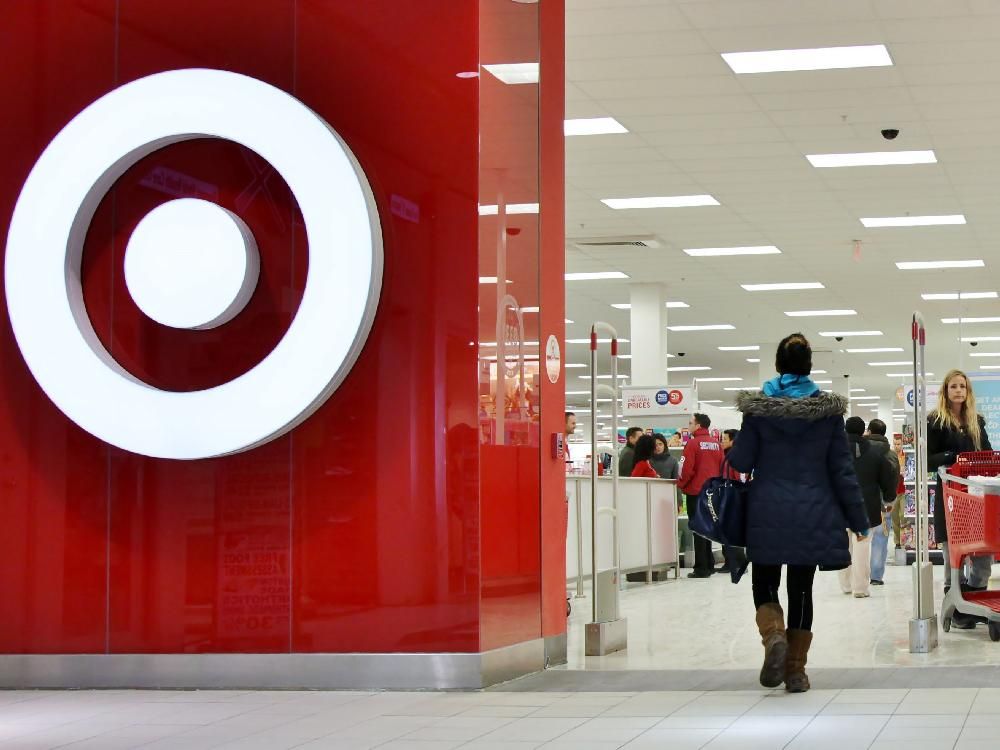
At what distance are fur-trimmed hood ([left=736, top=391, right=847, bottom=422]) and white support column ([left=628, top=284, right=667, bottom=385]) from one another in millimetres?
14783

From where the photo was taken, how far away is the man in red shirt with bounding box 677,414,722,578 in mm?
12805

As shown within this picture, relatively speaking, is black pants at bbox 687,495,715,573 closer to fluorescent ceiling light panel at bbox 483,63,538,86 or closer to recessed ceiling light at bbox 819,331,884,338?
fluorescent ceiling light panel at bbox 483,63,538,86

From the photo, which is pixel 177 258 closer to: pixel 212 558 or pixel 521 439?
pixel 212 558

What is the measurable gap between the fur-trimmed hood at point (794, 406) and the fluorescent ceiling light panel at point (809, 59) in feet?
15.6

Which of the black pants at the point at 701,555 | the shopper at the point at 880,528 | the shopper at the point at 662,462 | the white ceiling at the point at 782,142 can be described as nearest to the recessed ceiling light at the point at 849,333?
the white ceiling at the point at 782,142

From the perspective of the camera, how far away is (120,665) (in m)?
5.80

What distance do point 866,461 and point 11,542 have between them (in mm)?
6751

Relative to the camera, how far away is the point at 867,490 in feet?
34.3

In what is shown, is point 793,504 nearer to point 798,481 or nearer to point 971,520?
point 798,481

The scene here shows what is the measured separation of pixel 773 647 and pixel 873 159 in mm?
8278

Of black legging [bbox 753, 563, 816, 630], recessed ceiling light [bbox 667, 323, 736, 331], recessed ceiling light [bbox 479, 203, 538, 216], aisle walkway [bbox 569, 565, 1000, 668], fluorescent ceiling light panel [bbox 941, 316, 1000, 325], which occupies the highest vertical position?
recessed ceiling light [bbox 667, 323, 736, 331]

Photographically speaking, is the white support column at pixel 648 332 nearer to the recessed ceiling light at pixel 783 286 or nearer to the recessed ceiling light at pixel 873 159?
the recessed ceiling light at pixel 783 286

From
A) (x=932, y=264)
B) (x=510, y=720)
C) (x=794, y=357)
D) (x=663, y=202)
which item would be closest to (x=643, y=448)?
(x=663, y=202)

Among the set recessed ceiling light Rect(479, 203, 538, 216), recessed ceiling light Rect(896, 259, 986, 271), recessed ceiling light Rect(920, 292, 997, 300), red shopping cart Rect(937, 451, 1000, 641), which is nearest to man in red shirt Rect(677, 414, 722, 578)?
red shopping cart Rect(937, 451, 1000, 641)
